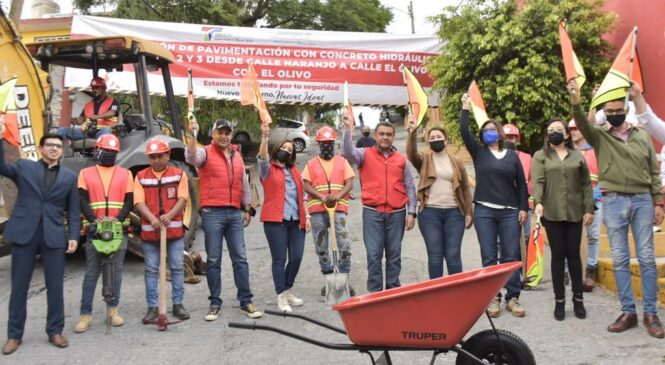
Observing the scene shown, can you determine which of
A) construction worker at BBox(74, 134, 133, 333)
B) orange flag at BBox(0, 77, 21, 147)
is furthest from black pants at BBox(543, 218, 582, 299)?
orange flag at BBox(0, 77, 21, 147)

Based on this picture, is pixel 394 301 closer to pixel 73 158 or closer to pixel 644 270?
pixel 644 270

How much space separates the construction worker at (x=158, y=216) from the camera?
214 inches

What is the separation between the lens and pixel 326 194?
6129 mm

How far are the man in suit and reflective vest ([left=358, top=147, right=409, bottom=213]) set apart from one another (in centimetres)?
272

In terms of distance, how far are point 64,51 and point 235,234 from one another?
12.5 feet

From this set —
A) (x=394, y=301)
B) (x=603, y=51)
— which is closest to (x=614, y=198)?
(x=394, y=301)

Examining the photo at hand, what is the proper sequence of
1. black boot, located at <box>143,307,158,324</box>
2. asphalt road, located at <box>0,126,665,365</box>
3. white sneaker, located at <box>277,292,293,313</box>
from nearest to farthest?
asphalt road, located at <box>0,126,665,365</box>, black boot, located at <box>143,307,158,324</box>, white sneaker, located at <box>277,292,293,313</box>

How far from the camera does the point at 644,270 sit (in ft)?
15.9

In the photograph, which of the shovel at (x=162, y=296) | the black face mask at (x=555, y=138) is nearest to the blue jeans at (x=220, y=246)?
the shovel at (x=162, y=296)

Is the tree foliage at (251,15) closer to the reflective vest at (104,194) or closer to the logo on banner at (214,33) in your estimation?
the logo on banner at (214,33)

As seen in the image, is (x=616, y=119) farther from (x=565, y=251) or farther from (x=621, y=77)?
(x=565, y=251)

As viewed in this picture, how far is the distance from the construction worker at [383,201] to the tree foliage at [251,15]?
32.2ft

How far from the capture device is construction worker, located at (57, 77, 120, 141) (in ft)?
23.1

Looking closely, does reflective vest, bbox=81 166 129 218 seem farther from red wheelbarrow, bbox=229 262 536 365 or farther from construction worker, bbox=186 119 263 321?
red wheelbarrow, bbox=229 262 536 365
